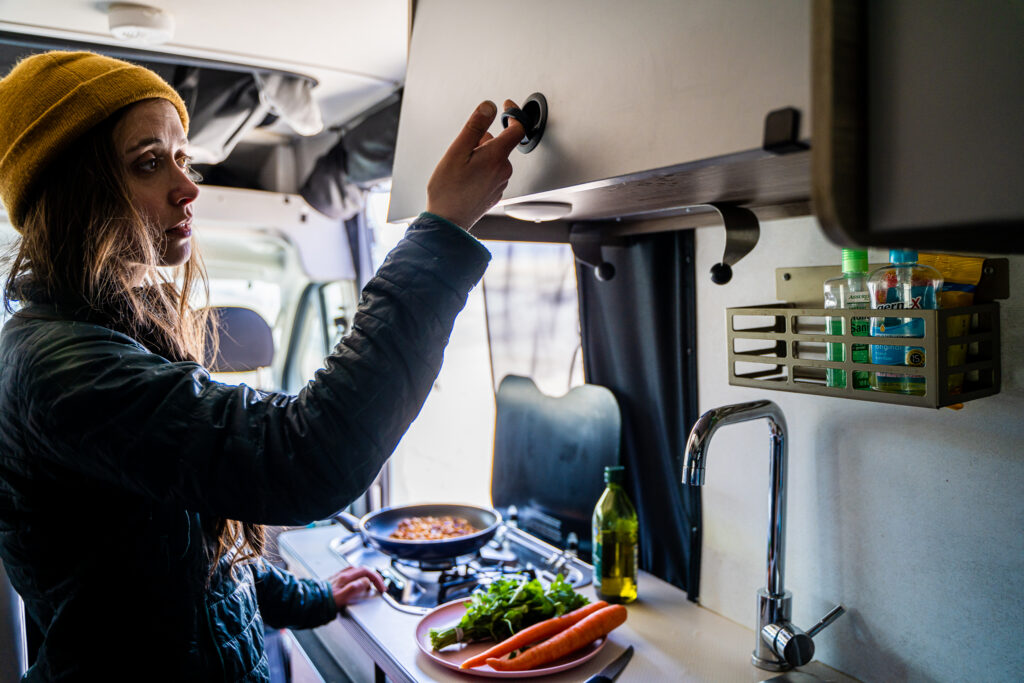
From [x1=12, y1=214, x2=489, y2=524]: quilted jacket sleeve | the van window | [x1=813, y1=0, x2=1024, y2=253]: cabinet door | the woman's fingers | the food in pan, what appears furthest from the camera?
the van window

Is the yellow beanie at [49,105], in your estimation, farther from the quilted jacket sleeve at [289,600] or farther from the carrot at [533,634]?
the carrot at [533,634]

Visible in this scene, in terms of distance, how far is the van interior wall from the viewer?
914 millimetres

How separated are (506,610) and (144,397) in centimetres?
78

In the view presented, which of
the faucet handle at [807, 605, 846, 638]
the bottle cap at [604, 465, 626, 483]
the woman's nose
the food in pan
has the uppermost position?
the woman's nose

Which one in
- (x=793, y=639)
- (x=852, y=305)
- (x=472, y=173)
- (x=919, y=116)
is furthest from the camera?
(x=793, y=639)

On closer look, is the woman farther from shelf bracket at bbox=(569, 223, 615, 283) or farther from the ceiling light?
shelf bracket at bbox=(569, 223, 615, 283)

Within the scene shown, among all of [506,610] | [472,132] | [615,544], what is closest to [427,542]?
[506,610]

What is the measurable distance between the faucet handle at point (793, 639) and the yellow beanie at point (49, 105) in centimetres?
121

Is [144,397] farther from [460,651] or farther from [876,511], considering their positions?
[876,511]

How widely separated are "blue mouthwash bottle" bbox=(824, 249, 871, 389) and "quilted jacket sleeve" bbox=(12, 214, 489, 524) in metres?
0.52

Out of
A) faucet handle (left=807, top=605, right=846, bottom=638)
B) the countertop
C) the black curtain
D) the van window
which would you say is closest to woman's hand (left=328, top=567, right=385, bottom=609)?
the countertop

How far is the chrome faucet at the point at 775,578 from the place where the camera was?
41.8 inches

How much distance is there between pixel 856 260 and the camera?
94 centimetres

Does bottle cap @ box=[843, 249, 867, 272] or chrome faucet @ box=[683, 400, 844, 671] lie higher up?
bottle cap @ box=[843, 249, 867, 272]
